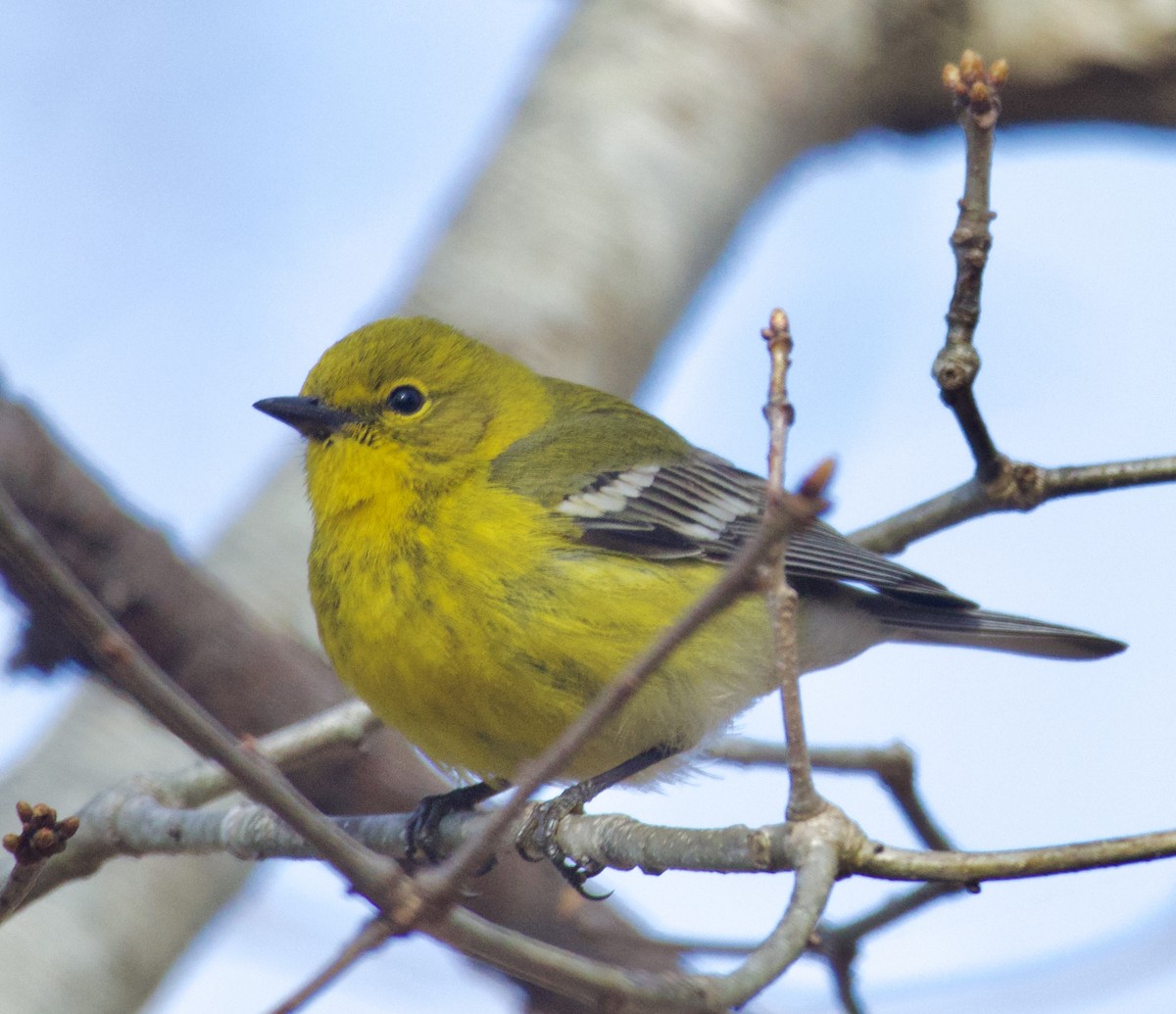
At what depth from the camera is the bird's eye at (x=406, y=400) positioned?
544 centimetres

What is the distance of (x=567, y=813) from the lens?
4.29 metres

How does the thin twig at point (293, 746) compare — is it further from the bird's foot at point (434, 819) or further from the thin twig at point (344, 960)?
the thin twig at point (344, 960)

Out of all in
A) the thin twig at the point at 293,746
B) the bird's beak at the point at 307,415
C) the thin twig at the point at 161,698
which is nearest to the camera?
the thin twig at the point at 161,698

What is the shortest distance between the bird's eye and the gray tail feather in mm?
1910

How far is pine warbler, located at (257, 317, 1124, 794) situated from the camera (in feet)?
14.7

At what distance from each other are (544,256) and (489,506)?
2.55 meters

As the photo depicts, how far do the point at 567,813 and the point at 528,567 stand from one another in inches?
32.2

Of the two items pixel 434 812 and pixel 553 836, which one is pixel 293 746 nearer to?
pixel 434 812

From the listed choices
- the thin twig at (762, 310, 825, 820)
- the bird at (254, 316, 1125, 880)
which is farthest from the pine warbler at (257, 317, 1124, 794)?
the thin twig at (762, 310, 825, 820)

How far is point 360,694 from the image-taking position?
460 centimetres

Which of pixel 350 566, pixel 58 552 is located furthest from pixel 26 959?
pixel 350 566

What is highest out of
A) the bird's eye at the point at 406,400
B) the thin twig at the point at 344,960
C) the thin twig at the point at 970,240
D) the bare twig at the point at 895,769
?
the thin twig at the point at 970,240

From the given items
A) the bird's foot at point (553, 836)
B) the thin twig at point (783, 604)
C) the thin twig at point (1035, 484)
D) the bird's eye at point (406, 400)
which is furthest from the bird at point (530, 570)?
the thin twig at point (783, 604)

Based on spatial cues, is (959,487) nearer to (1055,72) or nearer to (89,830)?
(89,830)
